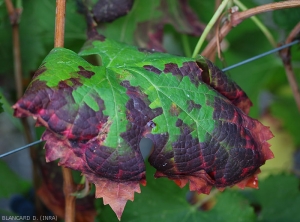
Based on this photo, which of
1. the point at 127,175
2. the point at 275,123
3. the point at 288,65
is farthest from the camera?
the point at 275,123

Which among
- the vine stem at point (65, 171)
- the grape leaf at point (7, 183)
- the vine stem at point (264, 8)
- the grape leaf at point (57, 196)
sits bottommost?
the grape leaf at point (7, 183)

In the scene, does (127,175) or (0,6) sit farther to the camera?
(0,6)

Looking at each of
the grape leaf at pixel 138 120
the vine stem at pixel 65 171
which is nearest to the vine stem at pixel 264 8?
the grape leaf at pixel 138 120

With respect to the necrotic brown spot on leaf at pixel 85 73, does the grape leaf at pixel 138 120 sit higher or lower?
lower

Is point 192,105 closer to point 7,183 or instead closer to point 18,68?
point 18,68

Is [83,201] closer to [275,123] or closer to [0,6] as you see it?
[0,6]

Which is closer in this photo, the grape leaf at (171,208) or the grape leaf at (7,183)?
the grape leaf at (171,208)

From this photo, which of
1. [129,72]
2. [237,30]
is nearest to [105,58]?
[129,72]

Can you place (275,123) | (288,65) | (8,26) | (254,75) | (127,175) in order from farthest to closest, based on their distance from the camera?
(275,123)
(254,75)
(8,26)
(288,65)
(127,175)

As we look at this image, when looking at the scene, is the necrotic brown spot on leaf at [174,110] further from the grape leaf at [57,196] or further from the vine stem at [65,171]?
the grape leaf at [57,196]

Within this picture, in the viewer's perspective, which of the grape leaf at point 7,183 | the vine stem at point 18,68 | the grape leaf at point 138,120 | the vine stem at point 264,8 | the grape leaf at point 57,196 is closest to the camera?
the grape leaf at point 138,120
